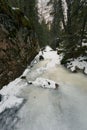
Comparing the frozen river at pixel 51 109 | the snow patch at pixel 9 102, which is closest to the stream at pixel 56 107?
the frozen river at pixel 51 109

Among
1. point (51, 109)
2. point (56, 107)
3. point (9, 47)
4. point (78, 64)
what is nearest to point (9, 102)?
point (51, 109)

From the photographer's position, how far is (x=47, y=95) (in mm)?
9703

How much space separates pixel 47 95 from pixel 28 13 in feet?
64.9

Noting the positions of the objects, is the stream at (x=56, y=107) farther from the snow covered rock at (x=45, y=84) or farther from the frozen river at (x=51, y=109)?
the snow covered rock at (x=45, y=84)

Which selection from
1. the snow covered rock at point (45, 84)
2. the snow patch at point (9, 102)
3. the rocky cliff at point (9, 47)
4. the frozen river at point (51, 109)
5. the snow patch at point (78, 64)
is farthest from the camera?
the snow patch at point (78, 64)

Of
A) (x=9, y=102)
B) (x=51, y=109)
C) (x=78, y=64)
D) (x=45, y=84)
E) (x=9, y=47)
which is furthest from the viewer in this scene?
(x=78, y=64)

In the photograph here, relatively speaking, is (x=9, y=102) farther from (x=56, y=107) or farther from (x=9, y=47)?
(x=9, y=47)

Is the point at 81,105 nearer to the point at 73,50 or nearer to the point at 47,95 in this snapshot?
the point at 47,95

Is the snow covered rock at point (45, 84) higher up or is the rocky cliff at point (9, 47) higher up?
the rocky cliff at point (9, 47)

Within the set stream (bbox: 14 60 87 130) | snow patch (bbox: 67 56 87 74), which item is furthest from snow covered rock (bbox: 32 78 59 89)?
snow patch (bbox: 67 56 87 74)

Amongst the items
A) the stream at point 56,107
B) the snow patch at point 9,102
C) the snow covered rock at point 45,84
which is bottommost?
the stream at point 56,107

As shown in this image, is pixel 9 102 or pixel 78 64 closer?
pixel 9 102

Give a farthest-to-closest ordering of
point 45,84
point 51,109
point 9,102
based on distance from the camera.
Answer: point 45,84 < point 9,102 < point 51,109

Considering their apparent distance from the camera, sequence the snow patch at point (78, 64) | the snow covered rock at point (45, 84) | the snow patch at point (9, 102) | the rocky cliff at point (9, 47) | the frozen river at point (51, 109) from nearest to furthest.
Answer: the frozen river at point (51, 109)
the snow patch at point (9, 102)
the rocky cliff at point (9, 47)
the snow covered rock at point (45, 84)
the snow patch at point (78, 64)
